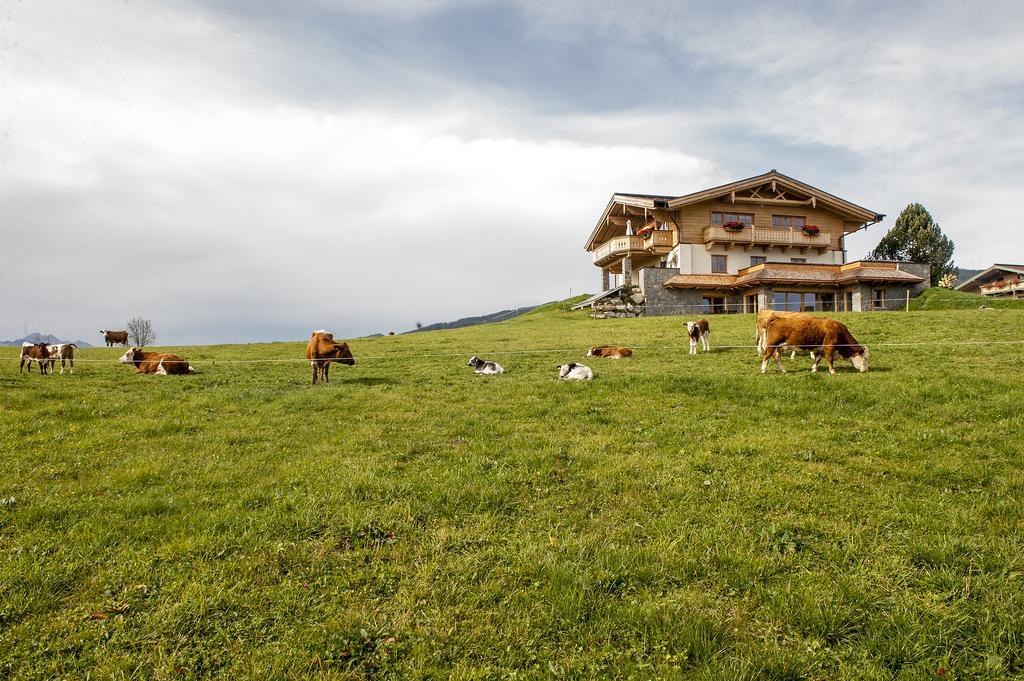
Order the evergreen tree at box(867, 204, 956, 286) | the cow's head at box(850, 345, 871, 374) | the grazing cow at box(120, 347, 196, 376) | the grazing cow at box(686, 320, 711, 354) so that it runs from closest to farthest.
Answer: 1. the cow's head at box(850, 345, 871, 374)
2. the grazing cow at box(120, 347, 196, 376)
3. the grazing cow at box(686, 320, 711, 354)
4. the evergreen tree at box(867, 204, 956, 286)

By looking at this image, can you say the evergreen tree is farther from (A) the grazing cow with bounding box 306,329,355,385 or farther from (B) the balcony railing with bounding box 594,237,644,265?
(A) the grazing cow with bounding box 306,329,355,385

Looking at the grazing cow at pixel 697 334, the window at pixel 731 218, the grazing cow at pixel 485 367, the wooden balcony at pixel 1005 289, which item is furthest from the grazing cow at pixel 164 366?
the wooden balcony at pixel 1005 289

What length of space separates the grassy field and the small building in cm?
6347

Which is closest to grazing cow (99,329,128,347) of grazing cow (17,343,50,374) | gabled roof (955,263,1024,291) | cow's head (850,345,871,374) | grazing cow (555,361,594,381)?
grazing cow (17,343,50,374)

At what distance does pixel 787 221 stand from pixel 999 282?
35.0 metres

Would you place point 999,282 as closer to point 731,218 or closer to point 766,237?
A: point 766,237

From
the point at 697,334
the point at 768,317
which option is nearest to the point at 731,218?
the point at 697,334

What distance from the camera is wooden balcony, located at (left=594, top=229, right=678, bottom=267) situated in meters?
45.7

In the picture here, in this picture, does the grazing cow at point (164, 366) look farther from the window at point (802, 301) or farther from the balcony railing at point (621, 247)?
the window at point (802, 301)

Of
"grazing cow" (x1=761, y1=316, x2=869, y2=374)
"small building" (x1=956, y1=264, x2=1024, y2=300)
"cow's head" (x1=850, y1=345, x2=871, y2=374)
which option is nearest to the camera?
"cow's head" (x1=850, y1=345, x2=871, y2=374)

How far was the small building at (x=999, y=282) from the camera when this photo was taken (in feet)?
183

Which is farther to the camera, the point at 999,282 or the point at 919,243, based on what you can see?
the point at 919,243

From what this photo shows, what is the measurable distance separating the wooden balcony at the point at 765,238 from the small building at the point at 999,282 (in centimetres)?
2449

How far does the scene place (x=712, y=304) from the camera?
4347cm
